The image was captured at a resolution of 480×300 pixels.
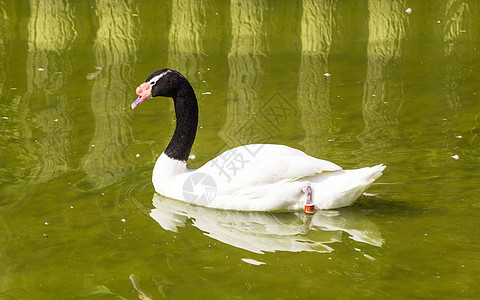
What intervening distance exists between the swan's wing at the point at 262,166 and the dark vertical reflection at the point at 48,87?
1.88 metres

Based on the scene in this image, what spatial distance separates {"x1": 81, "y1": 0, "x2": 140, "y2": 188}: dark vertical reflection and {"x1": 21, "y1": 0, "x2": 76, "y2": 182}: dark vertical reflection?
0.35 metres

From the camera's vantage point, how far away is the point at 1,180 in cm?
802

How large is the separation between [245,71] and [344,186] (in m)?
4.68

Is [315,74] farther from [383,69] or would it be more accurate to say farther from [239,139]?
[239,139]

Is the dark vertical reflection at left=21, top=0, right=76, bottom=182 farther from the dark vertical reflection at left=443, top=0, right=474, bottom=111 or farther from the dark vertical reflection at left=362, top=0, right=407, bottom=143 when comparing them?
the dark vertical reflection at left=443, top=0, right=474, bottom=111

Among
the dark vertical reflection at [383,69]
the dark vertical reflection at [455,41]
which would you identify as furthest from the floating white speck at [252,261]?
the dark vertical reflection at [455,41]

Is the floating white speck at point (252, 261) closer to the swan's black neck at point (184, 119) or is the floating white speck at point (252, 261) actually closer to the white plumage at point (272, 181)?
the white plumage at point (272, 181)

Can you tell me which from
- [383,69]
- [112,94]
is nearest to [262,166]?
[112,94]

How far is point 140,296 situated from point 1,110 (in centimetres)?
501

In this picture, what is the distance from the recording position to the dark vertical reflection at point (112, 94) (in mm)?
8422

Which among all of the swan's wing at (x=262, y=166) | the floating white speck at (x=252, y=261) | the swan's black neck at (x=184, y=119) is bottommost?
the floating white speck at (x=252, y=261)

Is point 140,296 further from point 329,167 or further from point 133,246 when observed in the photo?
point 329,167

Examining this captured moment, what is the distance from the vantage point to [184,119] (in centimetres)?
798

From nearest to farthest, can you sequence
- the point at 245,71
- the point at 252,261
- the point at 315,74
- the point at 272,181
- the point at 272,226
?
the point at 252,261 < the point at 272,226 < the point at 272,181 < the point at 315,74 < the point at 245,71
